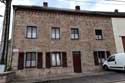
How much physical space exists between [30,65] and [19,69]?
3.73 ft

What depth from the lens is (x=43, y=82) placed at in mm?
10570

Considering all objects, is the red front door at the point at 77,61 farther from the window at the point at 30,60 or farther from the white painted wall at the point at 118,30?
the white painted wall at the point at 118,30

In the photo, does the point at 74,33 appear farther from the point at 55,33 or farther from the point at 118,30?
the point at 118,30

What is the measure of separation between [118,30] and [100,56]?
4484 millimetres

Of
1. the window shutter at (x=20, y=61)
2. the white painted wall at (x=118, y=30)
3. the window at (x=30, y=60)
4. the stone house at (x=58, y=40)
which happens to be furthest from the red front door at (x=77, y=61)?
the window shutter at (x=20, y=61)

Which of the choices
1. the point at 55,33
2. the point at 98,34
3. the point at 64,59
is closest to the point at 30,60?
the point at 64,59

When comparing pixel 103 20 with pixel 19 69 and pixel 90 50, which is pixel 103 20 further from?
pixel 19 69

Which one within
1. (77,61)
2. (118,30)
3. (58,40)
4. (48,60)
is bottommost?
(77,61)

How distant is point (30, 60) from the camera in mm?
14508

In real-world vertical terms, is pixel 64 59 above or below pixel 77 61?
above

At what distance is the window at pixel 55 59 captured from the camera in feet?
49.9

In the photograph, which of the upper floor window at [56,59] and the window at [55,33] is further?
the window at [55,33]

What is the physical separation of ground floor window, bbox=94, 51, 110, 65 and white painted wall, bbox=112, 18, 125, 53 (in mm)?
1919

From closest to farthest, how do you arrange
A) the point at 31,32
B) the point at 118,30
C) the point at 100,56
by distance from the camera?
the point at 31,32, the point at 100,56, the point at 118,30
